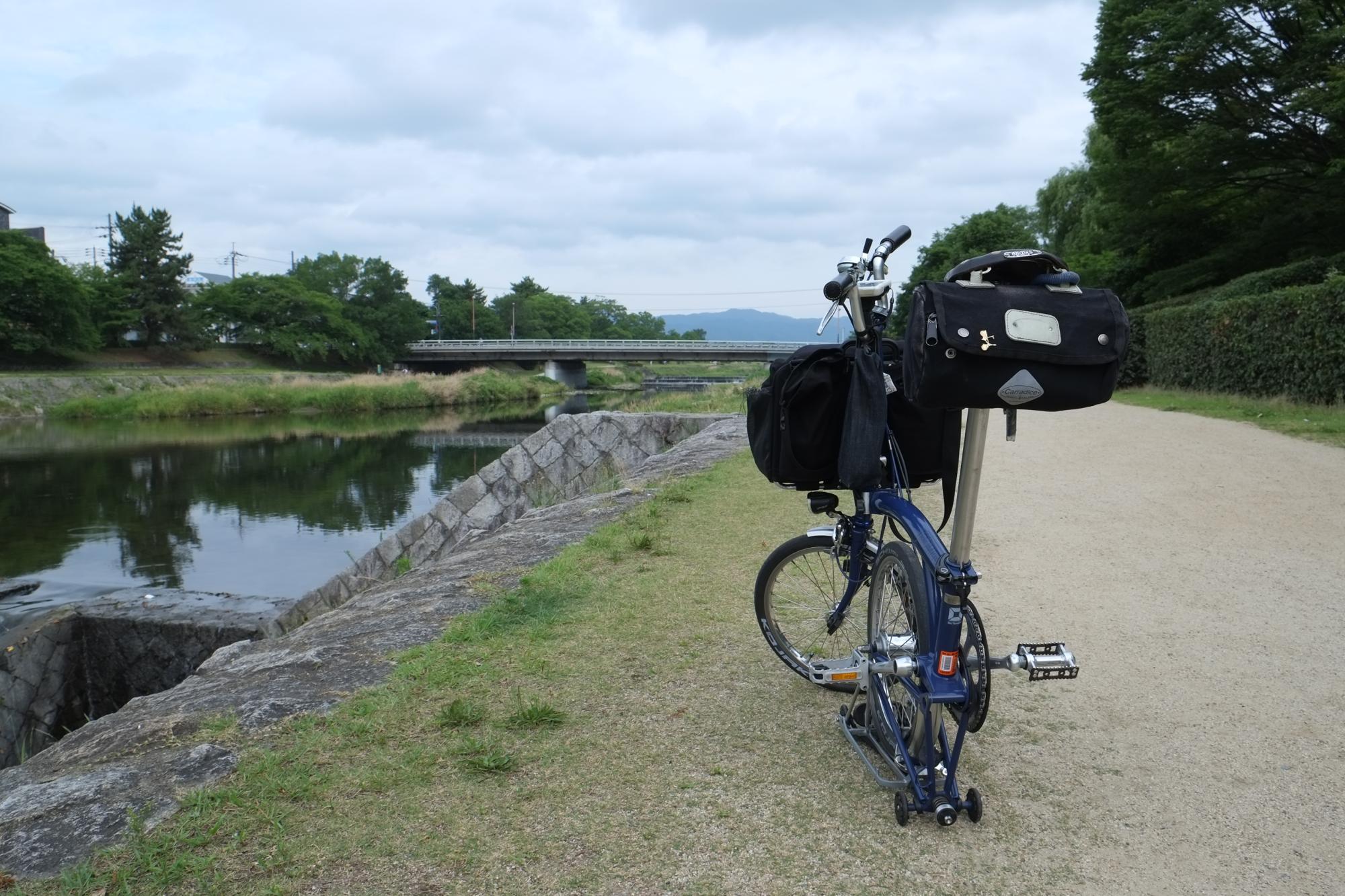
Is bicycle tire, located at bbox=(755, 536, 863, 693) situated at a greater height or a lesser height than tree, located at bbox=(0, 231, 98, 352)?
lesser

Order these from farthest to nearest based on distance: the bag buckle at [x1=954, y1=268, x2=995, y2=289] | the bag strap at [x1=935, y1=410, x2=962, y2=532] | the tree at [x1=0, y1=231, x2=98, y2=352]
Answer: the tree at [x1=0, y1=231, x2=98, y2=352], the bag strap at [x1=935, y1=410, x2=962, y2=532], the bag buckle at [x1=954, y1=268, x2=995, y2=289]

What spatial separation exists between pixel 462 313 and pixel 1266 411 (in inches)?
4217

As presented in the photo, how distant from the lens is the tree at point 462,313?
113188 mm

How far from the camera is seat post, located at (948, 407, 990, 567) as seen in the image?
261 centimetres

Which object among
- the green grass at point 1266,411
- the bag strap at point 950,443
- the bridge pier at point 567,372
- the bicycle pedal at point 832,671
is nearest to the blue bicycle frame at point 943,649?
the bag strap at point 950,443

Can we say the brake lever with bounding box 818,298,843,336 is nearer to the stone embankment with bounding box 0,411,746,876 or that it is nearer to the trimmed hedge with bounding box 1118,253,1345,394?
the stone embankment with bounding box 0,411,746,876

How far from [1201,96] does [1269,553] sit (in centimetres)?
2361

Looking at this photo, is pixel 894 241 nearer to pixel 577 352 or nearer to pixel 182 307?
pixel 577 352

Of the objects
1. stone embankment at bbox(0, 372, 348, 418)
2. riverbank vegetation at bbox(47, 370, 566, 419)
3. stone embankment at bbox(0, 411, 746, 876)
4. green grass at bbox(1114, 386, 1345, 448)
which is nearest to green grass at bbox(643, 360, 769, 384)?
riverbank vegetation at bbox(47, 370, 566, 419)

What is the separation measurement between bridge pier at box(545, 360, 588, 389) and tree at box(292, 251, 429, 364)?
12.0m

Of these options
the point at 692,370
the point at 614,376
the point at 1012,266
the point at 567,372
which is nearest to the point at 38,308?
the point at 567,372

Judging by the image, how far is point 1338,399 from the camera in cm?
1334

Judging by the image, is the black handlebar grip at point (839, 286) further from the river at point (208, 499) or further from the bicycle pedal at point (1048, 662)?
the river at point (208, 499)

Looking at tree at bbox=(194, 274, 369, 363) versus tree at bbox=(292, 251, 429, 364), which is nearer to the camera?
tree at bbox=(194, 274, 369, 363)
